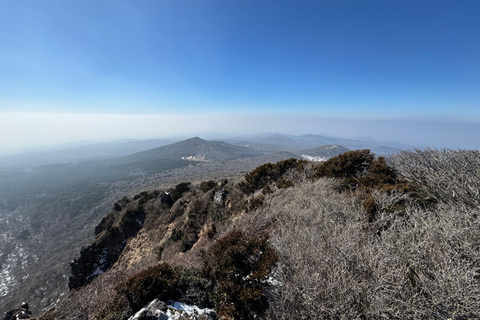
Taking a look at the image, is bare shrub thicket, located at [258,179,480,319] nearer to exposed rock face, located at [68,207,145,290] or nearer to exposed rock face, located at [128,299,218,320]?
exposed rock face, located at [128,299,218,320]

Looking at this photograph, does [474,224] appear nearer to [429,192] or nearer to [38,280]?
[429,192]

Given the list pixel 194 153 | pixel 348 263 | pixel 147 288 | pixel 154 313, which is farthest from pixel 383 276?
pixel 194 153

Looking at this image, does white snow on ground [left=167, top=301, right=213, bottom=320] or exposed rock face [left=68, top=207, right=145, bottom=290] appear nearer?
white snow on ground [left=167, top=301, right=213, bottom=320]

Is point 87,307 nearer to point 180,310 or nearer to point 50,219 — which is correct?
point 180,310

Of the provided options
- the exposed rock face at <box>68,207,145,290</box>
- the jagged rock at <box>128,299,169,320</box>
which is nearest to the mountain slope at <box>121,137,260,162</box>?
the exposed rock face at <box>68,207,145,290</box>

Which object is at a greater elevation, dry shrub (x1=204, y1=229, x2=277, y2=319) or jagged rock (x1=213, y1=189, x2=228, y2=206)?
dry shrub (x1=204, y1=229, x2=277, y2=319)

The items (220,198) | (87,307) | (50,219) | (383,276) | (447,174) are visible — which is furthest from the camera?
(50,219)

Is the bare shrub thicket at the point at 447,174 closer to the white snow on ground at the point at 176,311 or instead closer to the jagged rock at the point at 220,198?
the white snow on ground at the point at 176,311

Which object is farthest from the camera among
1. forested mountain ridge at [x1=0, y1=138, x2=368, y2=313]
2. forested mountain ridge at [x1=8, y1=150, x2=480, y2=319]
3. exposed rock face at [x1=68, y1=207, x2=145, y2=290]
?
forested mountain ridge at [x1=0, y1=138, x2=368, y2=313]

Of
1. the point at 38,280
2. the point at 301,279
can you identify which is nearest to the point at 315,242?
the point at 301,279
